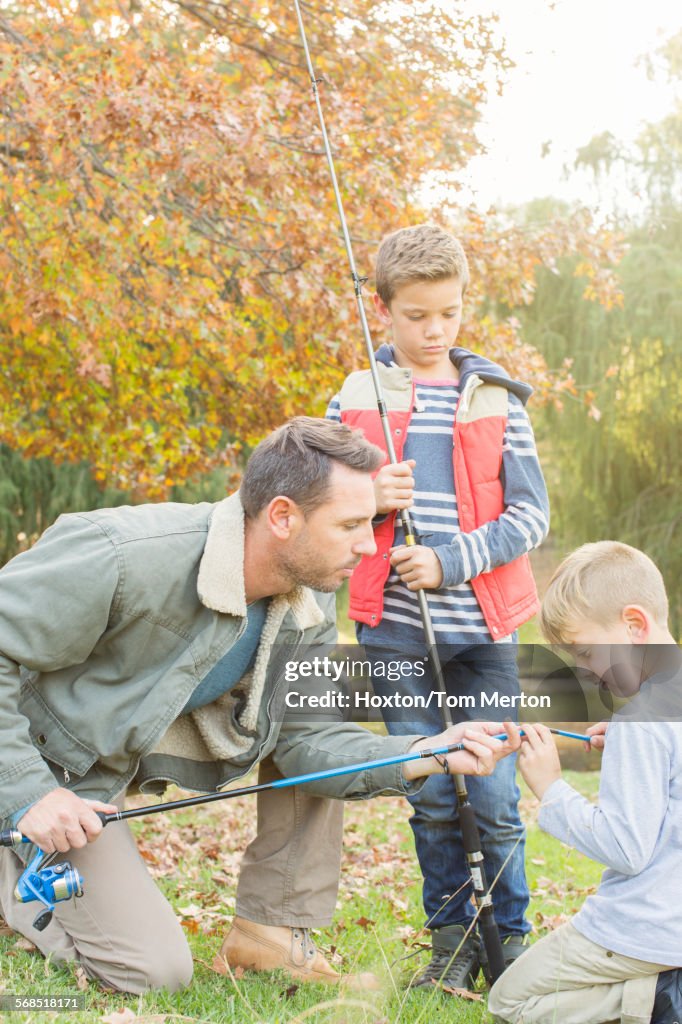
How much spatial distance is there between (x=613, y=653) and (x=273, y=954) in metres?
1.27

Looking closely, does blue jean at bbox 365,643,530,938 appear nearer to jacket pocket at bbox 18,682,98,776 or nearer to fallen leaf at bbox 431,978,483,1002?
fallen leaf at bbox 431,978,483,1002

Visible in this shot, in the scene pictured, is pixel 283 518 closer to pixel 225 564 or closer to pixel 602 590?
pixel 225 564

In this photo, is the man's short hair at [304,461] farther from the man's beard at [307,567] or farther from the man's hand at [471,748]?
the man's hand at [471,748]

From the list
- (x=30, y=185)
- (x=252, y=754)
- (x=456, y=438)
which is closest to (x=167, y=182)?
(x=30, y=185)

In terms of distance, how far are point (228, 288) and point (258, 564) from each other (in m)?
4.27

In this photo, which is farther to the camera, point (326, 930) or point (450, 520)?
point (326, 930)

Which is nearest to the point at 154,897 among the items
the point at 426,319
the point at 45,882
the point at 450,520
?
the point at 45,882

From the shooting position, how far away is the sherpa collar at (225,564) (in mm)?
2738

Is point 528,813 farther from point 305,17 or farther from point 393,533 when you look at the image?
point 305,17

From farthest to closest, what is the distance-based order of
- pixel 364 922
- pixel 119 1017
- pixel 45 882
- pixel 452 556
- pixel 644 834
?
1. pixel 364 922
2. pixel 452 556
3. pixel 45 882
4. pixel 119 1017
5. pixel 644 834

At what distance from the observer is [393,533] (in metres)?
3.21

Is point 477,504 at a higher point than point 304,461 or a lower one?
lower

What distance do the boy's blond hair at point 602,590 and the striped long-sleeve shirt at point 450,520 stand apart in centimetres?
54

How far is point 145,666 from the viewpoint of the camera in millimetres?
2811
